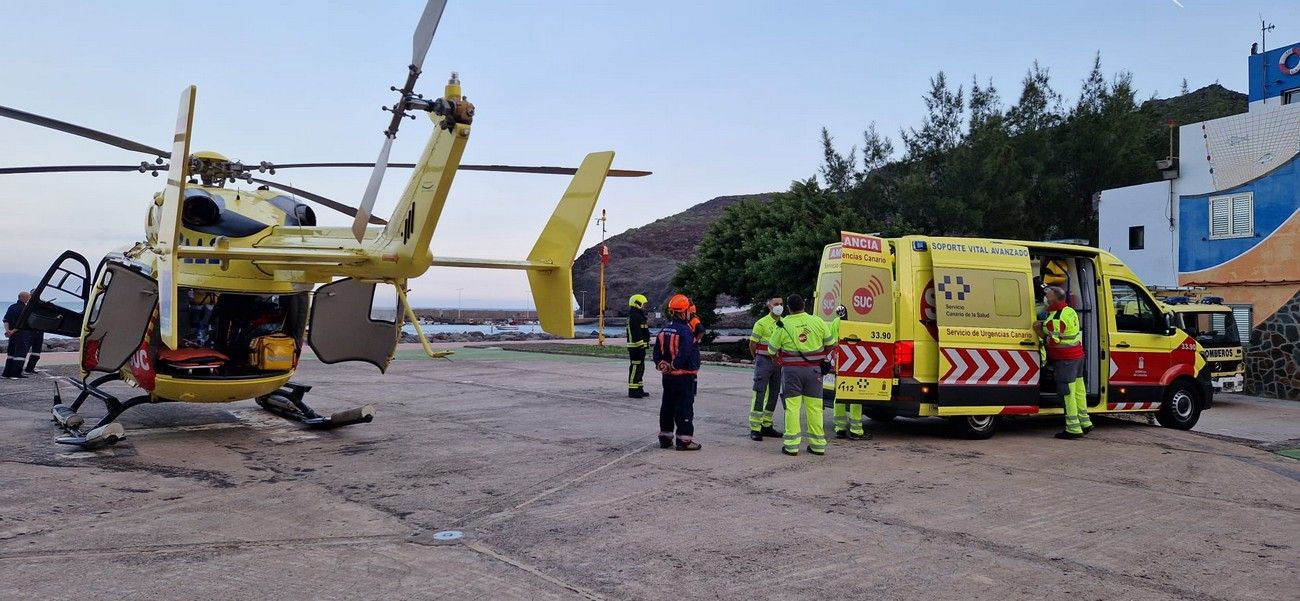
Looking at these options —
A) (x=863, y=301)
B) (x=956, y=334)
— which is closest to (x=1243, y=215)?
(x=956, y=334)

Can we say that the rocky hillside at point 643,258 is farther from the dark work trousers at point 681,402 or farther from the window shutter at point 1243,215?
the dark work trousers at point 681,402

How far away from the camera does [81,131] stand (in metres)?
8.25

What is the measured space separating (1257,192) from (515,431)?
53.6 ft

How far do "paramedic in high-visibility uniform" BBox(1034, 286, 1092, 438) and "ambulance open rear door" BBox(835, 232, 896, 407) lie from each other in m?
1.92

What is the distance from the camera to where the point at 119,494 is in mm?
6641

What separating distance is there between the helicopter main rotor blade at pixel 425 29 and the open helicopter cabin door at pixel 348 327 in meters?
4.41

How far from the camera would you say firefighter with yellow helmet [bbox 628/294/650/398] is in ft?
44.8

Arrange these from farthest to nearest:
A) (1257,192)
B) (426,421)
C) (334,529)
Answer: (1257,192)
(426,421)
(334,529)

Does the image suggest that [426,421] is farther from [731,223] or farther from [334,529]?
[731,223]

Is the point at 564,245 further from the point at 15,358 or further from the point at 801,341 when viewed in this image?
the point at 15,358

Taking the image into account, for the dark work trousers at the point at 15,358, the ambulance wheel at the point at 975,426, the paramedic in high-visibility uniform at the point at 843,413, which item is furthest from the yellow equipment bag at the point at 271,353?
the dark work trousers at the point at 15,358

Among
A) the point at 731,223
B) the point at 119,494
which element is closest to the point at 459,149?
the point at 119,494

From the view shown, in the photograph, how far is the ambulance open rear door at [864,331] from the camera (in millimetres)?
9180

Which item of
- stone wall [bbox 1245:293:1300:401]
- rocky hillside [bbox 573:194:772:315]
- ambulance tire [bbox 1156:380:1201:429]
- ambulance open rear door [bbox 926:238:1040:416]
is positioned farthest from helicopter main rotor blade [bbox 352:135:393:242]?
rocky hillside [bbox 573:194:772:315]
